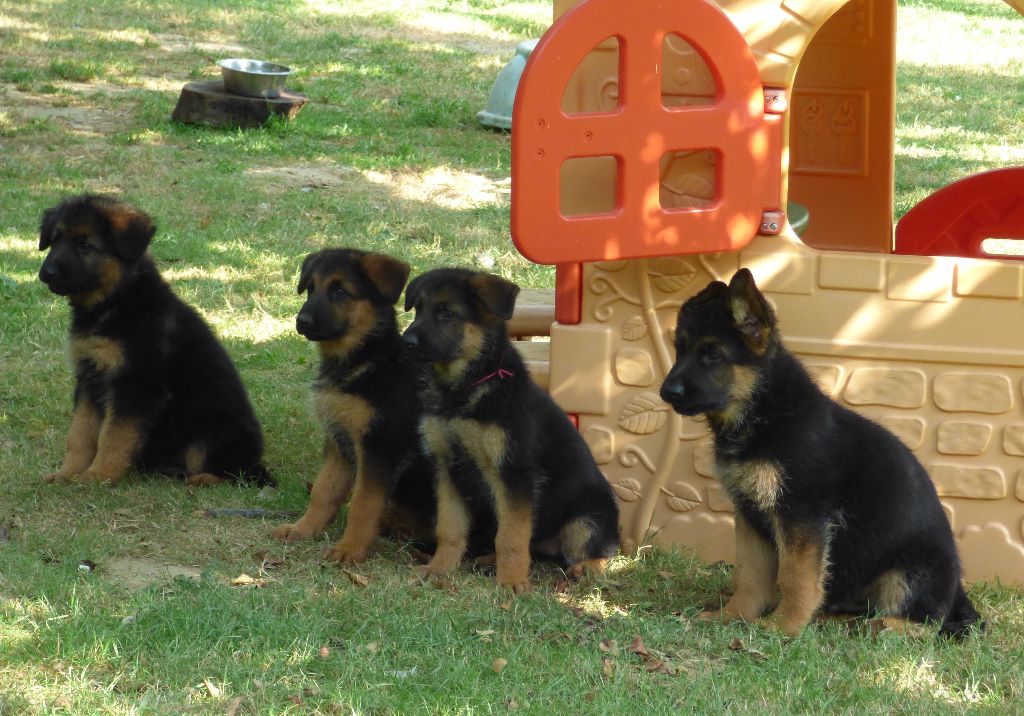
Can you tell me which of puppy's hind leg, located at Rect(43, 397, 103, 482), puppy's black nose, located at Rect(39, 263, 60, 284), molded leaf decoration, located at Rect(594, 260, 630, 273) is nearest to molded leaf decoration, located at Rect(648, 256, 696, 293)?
molded leaf decoration, located at Rect(594, 260, 630, 273)

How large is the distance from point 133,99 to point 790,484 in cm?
1274

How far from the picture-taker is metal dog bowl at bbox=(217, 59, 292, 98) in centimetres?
1487

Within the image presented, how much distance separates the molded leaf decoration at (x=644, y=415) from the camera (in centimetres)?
648

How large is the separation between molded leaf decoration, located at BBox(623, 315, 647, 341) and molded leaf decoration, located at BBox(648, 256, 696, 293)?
198mm

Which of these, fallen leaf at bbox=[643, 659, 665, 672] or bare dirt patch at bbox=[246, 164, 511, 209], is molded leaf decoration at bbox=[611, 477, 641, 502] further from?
bare dirt patch at bbox=[246, 164, 511, 209]

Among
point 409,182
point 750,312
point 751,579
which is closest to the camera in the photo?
point 750,312

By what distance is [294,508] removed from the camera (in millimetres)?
6977

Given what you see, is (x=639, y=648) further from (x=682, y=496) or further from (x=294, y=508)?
(x=294, y=508)

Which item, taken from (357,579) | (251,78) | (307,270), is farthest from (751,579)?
(251,78)

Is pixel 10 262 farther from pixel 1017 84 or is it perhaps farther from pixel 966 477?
pixel 1017 84

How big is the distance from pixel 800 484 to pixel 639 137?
5.74ft

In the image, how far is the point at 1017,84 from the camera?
63.8 feet

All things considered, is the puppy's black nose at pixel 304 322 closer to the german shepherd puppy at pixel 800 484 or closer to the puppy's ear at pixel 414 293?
the puppy's ear at pixel 414 293

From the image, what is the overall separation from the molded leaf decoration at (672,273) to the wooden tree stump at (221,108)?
962 centimetres
